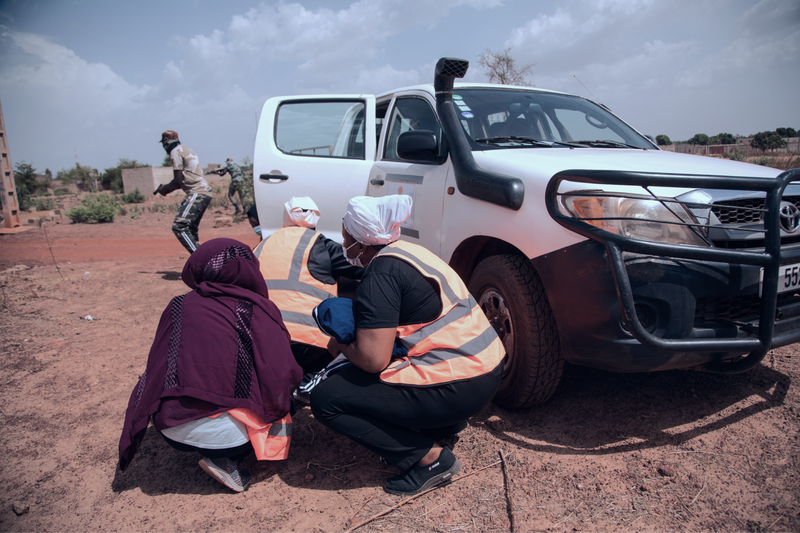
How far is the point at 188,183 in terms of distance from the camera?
6.45 metres

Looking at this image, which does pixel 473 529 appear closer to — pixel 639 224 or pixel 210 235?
pixel 639 224

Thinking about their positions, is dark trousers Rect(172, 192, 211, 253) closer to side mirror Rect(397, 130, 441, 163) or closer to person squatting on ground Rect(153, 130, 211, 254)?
person squatting on ground Rect(153, 130, 211, 254)

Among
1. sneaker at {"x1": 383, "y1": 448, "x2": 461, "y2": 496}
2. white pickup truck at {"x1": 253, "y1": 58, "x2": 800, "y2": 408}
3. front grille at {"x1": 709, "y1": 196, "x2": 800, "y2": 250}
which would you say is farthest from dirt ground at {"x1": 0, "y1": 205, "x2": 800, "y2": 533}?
front grille at {"x1": 709, "y1": 196, "x2": 800, "y2": 250}

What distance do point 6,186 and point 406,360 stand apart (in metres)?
13.6

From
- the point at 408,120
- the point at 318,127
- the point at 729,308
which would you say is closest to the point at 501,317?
the point at 729,308

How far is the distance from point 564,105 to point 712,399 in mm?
2309

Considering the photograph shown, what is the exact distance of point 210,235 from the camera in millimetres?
10617

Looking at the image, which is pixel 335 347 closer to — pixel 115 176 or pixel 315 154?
pixel 315 154

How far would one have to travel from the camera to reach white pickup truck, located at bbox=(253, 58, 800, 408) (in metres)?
1.99

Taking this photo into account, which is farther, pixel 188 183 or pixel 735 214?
pixel 188 183

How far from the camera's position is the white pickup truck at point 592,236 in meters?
1.99

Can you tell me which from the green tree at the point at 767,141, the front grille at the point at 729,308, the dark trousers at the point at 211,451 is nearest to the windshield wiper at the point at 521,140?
the front grille at the point at 729,308

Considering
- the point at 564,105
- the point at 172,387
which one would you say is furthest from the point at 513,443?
the point at 564,105

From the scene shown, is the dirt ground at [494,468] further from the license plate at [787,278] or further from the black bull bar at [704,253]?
the license plate at [787,278]
